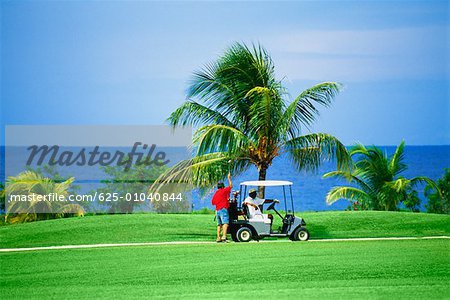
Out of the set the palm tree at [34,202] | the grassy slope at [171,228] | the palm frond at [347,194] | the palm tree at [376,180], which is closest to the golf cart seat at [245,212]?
the grassy slope at [171,228]

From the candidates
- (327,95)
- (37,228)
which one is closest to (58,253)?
(37,228)

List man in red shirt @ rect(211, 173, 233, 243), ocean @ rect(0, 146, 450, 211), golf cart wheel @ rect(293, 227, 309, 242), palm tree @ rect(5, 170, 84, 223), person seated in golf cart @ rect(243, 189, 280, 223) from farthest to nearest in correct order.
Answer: ocean @ rect(0, 146, 450, 211) < palm tree @ rect(5, 170, 84, 223) < golf cart wheel @ rect(293, 227, 309, 242) < person seated in golf cart @ rect(243, 189, 280, 223) < man in red shirt @ rect(211, 173, 233, 243)

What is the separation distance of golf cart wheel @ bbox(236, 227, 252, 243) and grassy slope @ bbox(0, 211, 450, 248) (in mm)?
1553

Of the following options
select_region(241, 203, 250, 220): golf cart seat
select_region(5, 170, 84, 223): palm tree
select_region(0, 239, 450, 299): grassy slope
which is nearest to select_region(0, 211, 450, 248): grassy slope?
select_region(241, 203, 250, 220): golf cart seat

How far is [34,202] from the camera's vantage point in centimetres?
2647

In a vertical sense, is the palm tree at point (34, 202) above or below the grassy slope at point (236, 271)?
above

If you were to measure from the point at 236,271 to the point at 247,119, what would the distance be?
9011 millimetres

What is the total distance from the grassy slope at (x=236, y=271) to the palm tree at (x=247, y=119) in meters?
3.42

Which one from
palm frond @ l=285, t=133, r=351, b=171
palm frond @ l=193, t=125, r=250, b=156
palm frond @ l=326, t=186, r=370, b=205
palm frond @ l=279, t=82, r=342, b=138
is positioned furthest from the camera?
palm frond @ l=326, t=186, r=370, b=205

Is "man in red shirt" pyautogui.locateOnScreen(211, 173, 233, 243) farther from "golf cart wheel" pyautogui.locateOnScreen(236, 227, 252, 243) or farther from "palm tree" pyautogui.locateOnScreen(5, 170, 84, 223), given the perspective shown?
"palm tree" pyautogui.locateOnScreen(5, 170, 84, 223)

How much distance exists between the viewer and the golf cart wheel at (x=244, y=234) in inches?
786

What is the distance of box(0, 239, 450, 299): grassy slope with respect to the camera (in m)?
12.6

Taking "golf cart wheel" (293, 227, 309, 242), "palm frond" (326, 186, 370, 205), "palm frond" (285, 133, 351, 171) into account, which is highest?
"palm frond" (285, 133, 351, 171)

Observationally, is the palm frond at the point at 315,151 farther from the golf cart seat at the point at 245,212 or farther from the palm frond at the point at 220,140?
the golf cart seat at the point at 245,212
